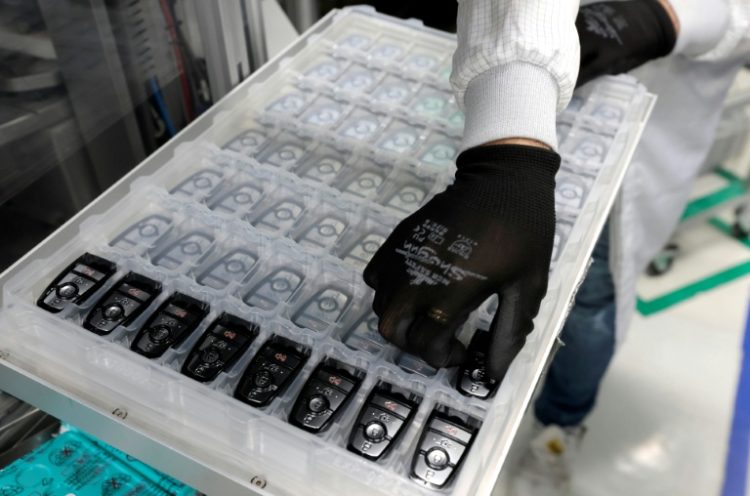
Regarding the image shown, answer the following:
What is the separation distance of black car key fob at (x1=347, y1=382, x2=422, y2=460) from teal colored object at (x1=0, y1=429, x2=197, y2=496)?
1.13 ft

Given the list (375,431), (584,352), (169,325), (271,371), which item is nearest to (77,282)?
(169,325)

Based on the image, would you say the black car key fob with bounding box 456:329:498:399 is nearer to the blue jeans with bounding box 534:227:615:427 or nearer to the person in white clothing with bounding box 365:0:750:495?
the person in white clothing with bounding box 365:0:750:495

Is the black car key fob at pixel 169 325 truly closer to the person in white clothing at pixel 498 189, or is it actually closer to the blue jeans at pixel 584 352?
the person in white clothing at pixel 498 189

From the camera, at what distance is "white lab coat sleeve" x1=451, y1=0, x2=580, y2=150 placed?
0.77 meters

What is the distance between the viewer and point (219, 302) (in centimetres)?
79

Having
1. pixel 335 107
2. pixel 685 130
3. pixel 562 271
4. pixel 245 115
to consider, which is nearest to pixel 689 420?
pixel 685 130

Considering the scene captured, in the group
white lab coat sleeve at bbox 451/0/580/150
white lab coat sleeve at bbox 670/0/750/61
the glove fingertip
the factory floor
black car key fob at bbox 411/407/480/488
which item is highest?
white lab coat sleeve at bbox 451/0/580/150

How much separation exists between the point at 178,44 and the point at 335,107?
32 centimetres

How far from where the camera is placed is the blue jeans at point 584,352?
54.4 inches

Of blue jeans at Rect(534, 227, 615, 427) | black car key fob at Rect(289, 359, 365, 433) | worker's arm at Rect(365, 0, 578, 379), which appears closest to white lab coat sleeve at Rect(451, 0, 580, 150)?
worker's arm at Rect(365, 0, 578, 379)

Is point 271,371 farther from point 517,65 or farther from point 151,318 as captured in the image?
point 517,65

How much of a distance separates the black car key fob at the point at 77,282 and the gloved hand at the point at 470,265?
33cm

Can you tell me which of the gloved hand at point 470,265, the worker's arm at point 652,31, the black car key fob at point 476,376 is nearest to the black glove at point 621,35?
the worker's arm at point 652,31

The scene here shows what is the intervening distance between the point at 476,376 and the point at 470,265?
0.13 metres
